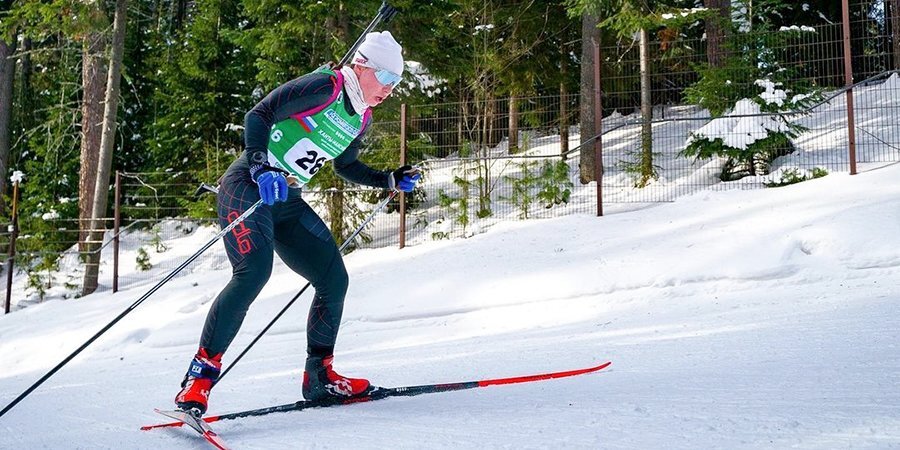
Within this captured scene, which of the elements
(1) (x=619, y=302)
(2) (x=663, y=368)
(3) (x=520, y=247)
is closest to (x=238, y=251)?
(2) (x=663, y=368)

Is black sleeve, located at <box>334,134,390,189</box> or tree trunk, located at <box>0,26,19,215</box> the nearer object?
black sleeve, located at <box>334,134,390,189</box>

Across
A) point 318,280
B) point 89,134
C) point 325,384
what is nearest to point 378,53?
point 318,280

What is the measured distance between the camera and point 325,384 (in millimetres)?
3164

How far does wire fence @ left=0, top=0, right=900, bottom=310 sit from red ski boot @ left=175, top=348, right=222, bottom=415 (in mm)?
6288

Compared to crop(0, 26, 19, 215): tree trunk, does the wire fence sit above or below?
below

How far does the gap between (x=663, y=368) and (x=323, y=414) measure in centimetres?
155

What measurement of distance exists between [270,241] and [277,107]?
0.55 metres

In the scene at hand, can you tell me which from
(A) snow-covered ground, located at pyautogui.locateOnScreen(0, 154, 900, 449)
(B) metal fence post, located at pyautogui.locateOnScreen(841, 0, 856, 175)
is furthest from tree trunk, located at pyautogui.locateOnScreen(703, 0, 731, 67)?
(A) snow-covered ground, located at pyautogui.locateOnScreen(0, 154, 900, 449)

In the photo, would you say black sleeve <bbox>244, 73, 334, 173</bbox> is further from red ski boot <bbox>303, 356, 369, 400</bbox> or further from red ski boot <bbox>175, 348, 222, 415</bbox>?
red ski boot <bbox>303, 356, 369, 400</bbox>

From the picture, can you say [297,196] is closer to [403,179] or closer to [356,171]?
[356,171]

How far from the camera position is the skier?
276 cm

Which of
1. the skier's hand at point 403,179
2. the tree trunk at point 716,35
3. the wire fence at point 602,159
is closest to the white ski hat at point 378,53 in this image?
the skier's hand at point 403,179

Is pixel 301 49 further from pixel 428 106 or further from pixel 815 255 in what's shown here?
pixel 815 255

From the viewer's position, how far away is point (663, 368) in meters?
3.26
